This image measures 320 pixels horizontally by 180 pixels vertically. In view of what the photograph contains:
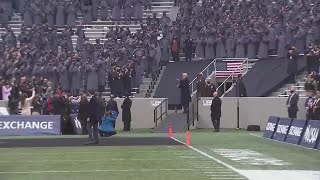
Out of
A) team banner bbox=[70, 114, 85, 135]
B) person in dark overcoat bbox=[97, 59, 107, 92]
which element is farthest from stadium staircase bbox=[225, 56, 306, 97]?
team banner bbox=[70, 114, 85, 135]

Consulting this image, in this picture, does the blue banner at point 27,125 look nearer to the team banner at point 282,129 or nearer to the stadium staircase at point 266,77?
the stadium staircase at point 266,77

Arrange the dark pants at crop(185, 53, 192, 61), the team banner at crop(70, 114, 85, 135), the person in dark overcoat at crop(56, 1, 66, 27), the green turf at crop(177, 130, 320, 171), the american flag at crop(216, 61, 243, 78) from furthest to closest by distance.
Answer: the person in dark overcoat at crop(56, 1, 66, 27) → the dark pants at crop(185, 53, 192, 61) → the american flag at crop(216, 61, 243, 78) → the team banner at crop(70, 114, 85, 135) → the green turf at crop(177, 130, 320, 171)

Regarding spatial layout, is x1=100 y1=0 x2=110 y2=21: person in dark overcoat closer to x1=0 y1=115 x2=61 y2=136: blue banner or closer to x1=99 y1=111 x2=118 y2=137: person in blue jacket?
x1=0 y1=115 x2=61 y2=136: blue banner

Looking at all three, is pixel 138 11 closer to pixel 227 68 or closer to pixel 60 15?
pixel 60 15

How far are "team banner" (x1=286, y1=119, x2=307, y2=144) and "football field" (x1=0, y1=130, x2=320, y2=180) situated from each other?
21.5 inches

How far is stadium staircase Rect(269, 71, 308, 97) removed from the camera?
3850 cm

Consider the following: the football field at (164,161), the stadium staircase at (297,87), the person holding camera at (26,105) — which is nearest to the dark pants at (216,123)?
the stadium staircase at (297,87)

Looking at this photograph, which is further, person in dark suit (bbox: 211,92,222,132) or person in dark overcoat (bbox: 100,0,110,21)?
person in dark overcoat (bbox: 100,0,110,21)

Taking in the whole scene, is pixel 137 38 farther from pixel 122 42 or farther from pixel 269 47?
pixel 269 47

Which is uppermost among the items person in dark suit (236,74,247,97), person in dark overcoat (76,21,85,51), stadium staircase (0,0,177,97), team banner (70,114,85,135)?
stadium staircase (0,0,177,97)

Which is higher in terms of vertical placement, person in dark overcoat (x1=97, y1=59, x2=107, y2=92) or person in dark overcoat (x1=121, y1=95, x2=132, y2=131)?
person in dark overcoat (x1=97, y1=59, x2=107, y2=92)

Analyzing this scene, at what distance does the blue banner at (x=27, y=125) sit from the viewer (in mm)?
33844

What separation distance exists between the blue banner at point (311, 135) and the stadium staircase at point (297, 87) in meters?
12.7

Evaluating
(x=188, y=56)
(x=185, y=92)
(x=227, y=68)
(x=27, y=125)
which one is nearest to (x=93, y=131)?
(x=27, y=125)
